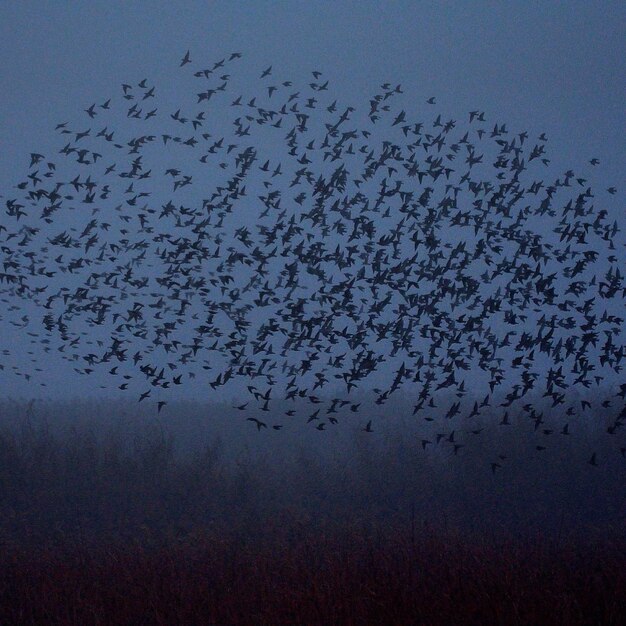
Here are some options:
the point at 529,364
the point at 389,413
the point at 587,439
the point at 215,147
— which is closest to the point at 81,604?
the point at 529,364

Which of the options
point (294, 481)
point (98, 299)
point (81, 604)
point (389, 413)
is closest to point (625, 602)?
point (81, 604)

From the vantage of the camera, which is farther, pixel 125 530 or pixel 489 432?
pixel 489 432

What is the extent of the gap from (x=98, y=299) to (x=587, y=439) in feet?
46.1

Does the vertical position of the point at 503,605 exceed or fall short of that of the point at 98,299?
it falls short

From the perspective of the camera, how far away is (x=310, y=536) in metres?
11.9

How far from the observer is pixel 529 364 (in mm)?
9758

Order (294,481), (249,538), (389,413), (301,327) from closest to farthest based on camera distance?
(301,327)
(249,538)
(294,481)
(389,413)

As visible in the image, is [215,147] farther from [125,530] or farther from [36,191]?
[125,530]

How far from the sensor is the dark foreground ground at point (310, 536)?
6.06m

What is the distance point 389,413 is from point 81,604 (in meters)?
23.9

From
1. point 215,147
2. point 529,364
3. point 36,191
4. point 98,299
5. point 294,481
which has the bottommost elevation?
point 294,481

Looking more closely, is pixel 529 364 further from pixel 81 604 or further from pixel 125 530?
pixel 125 530

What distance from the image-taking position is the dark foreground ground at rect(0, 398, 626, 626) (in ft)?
19.9

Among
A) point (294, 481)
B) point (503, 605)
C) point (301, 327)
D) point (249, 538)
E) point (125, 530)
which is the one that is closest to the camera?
point (503, 605)
